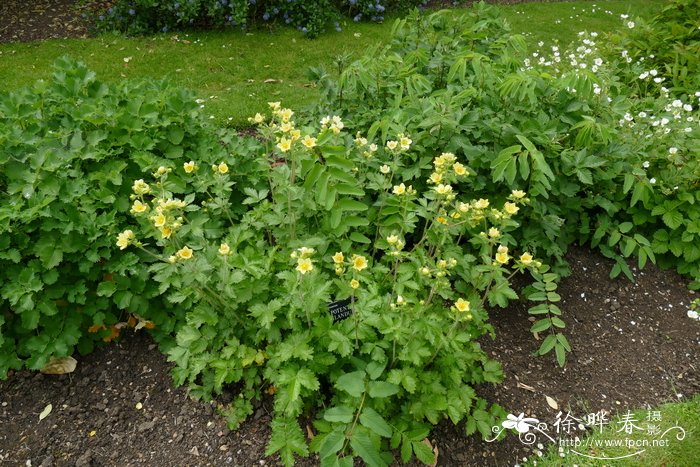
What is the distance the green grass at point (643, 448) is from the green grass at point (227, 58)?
3.72 metres

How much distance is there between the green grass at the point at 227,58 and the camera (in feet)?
17.5

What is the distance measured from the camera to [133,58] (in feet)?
19.6

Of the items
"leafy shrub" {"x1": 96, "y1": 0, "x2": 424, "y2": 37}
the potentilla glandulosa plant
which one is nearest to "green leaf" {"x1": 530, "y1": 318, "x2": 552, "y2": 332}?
the potentilla glandulosa plant

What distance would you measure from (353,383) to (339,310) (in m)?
0.36

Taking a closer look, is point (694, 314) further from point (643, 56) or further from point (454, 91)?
point (643, 56)

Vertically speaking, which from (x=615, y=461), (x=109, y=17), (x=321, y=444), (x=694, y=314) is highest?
(x=109, y=17)

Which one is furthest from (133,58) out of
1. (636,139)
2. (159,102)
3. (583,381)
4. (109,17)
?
(583,381)

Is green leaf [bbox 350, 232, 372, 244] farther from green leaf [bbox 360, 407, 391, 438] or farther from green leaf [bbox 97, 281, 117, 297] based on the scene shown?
green leaf [bbox 97, 281, 117, 297]

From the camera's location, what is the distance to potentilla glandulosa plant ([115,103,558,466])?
2.05 m

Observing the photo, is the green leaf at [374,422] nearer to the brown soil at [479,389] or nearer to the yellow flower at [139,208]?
the brown soil at [479,389]

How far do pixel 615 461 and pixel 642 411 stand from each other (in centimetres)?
35

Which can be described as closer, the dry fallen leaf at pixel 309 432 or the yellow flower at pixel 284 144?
the yellow flower at pixel 284 144

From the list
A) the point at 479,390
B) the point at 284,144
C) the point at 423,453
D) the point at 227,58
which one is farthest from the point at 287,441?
the point at 227,58

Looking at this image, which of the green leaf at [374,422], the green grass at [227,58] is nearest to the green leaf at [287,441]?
the green leaf at [374,422]
